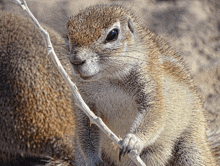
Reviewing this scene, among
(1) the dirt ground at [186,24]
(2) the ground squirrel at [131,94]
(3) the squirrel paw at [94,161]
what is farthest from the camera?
(1) the dirt ground at [186,24]

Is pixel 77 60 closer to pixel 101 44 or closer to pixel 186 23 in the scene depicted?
pixel 101 44

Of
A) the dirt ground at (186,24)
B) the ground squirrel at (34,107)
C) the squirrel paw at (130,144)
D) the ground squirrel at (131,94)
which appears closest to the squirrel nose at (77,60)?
the ground squirrel at (131,94)

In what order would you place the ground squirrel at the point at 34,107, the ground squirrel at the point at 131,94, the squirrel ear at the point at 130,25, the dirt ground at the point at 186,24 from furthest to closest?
1. the dirt ground at the point at 186,24
2. the ground squirrel at the point at 34,107
3. the squirrel ear at the point at 130,25
4. the ground squirrel at the point at 131,94

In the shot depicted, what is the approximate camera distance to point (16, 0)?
6.28 ft

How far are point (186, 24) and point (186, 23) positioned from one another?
0.03 m

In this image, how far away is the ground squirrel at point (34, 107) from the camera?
288 centimetres

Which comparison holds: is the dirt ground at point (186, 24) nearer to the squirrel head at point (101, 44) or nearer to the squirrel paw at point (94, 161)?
the squirrel paw at point (94, 161)

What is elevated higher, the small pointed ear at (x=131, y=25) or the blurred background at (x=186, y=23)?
the small pointed ear at (x=131, y=25)

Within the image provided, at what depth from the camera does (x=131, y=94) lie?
7.32 feet

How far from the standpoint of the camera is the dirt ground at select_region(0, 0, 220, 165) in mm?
4429

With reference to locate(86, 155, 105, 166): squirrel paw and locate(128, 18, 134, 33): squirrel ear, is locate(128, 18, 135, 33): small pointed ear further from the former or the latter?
locate(86, 155, 105, 166): squirrel paw

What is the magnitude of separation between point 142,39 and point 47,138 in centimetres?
136

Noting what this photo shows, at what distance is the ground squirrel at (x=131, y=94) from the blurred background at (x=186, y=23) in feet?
5.75

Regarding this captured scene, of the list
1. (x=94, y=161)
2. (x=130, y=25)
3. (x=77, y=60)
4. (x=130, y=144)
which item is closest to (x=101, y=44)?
(x=77, y=60)
